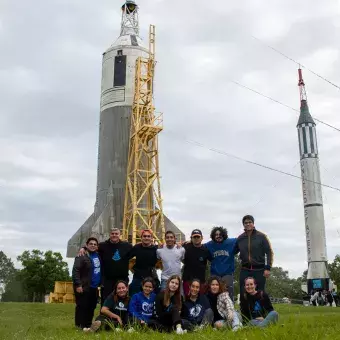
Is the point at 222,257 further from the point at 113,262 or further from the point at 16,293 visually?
the point at 16,293

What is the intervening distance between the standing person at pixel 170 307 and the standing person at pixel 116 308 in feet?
1.78

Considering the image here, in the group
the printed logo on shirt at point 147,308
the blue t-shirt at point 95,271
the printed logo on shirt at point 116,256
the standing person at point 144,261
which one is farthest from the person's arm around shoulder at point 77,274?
the printed logo on shirt at point 147,308

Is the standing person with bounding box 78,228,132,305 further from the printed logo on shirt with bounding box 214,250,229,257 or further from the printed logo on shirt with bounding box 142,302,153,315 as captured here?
the printed logo on shirt with bounding box 214,250,229,257

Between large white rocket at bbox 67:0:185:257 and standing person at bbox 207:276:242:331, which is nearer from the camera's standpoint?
standing person at bbox 207:276:242:331

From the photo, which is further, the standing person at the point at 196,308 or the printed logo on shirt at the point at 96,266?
the printed logo on shirt at the point at 96,266

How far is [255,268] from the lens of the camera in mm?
7375

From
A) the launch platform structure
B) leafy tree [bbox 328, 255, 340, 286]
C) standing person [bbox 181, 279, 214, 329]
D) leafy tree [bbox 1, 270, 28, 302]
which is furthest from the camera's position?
leafy tree [bbox 1, 270, 28, 302]

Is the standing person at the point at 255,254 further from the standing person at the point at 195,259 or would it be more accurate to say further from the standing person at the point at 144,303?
the standing person at the point at 144,303

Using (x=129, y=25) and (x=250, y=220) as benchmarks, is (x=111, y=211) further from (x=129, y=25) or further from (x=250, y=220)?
(x=250, y=220)

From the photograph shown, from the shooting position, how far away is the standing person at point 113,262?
295 inches

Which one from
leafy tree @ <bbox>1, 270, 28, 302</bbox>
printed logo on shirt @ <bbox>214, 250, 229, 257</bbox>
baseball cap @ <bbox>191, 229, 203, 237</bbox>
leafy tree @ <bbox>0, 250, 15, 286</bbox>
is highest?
leafy tree @ <bbox>0, 250, 15, 286</bbox>

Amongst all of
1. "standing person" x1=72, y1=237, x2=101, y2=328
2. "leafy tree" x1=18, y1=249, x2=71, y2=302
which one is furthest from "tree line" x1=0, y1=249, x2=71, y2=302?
"standing person" x1=72, y1=237, x2=101, y2=328

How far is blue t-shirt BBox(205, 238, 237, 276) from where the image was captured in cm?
752

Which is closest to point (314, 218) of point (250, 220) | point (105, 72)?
point (105, 72)
